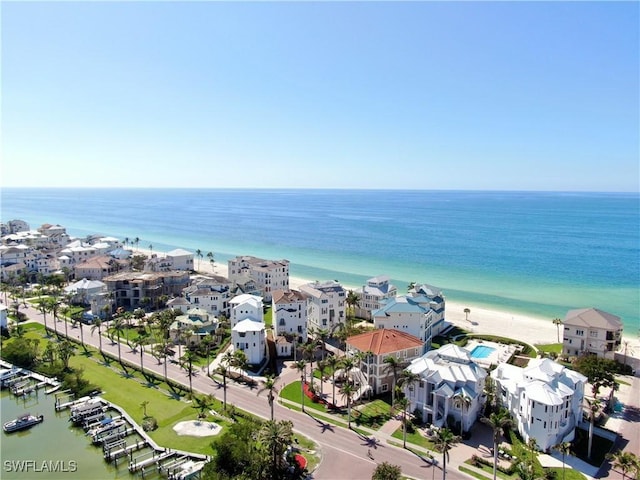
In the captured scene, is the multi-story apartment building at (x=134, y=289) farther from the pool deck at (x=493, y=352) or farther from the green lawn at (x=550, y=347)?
the green lawn at (x=550, y=347)

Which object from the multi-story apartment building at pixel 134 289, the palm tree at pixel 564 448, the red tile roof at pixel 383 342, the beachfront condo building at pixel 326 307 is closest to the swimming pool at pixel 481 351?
the red tile roof at pixel 383 342

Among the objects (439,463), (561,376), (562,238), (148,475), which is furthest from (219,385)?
(562,238)

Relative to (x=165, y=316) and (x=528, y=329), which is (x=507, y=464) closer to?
(x=528, y=329)

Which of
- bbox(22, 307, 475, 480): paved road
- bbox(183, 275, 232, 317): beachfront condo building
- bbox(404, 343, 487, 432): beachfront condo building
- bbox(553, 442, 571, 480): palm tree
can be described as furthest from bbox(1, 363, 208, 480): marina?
bbox(553, 442, 571, 480): palm tree

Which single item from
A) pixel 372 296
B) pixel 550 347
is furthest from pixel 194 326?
pixel 550 347

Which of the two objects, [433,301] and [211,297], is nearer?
[433,301]

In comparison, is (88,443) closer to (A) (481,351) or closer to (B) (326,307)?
(B) (326,307)

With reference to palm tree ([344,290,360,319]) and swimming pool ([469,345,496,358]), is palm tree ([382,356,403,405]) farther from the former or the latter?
palm tree ([344,290,360,319])
